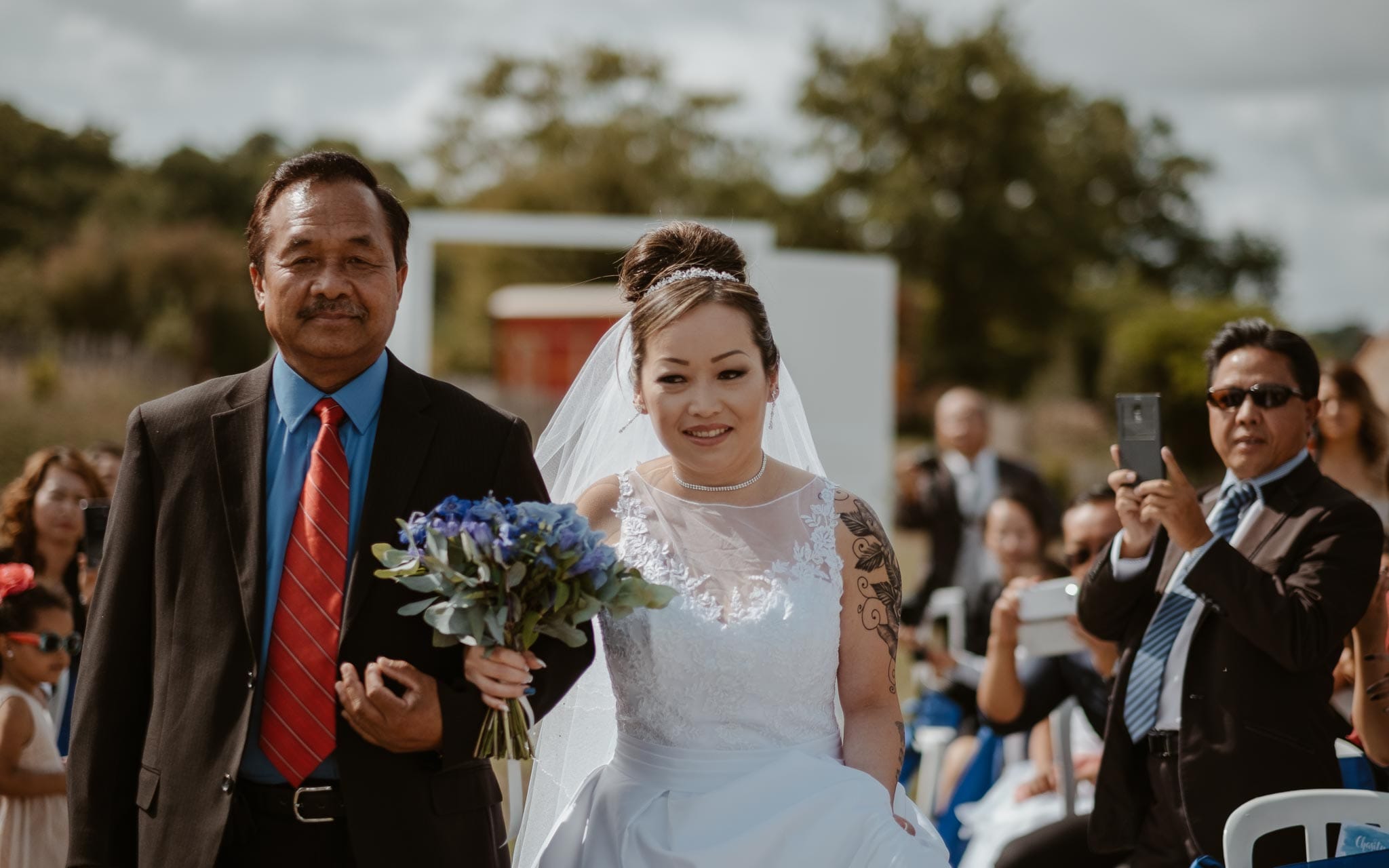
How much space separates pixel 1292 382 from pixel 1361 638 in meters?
0.84

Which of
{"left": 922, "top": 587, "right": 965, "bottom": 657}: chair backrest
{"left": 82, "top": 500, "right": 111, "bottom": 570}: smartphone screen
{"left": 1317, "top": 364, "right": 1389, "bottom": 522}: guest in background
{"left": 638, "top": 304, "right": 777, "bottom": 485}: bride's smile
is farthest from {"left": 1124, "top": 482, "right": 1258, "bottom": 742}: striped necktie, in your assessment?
{"left": 922, "top": 587, "right": 965, "bottom": 657}: chair backrest

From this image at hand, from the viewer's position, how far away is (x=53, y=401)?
16.6 meters

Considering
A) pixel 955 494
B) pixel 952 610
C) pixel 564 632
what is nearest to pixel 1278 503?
pixel 564 632

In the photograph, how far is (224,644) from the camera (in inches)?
103

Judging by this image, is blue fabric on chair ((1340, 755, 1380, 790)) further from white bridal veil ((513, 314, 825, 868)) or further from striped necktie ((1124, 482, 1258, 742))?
white bridal veil ((513, 314, 825, 868))

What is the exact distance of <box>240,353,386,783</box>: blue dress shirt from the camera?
2.64 m

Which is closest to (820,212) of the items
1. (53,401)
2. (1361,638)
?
(53,401)

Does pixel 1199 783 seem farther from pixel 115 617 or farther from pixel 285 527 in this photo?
pixel 115 617

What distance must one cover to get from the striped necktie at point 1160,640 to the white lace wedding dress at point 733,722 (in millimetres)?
1006

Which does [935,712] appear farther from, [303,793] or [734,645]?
[303,793]

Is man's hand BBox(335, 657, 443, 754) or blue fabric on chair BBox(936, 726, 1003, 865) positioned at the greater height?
man's hand BBox(335, 657, 443, 754)

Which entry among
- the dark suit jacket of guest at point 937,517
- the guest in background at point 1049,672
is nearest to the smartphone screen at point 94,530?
the guest in background at point 1049,672

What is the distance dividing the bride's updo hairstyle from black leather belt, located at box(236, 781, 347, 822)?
4.34 ft

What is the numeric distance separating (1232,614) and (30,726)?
3636 millimetres
